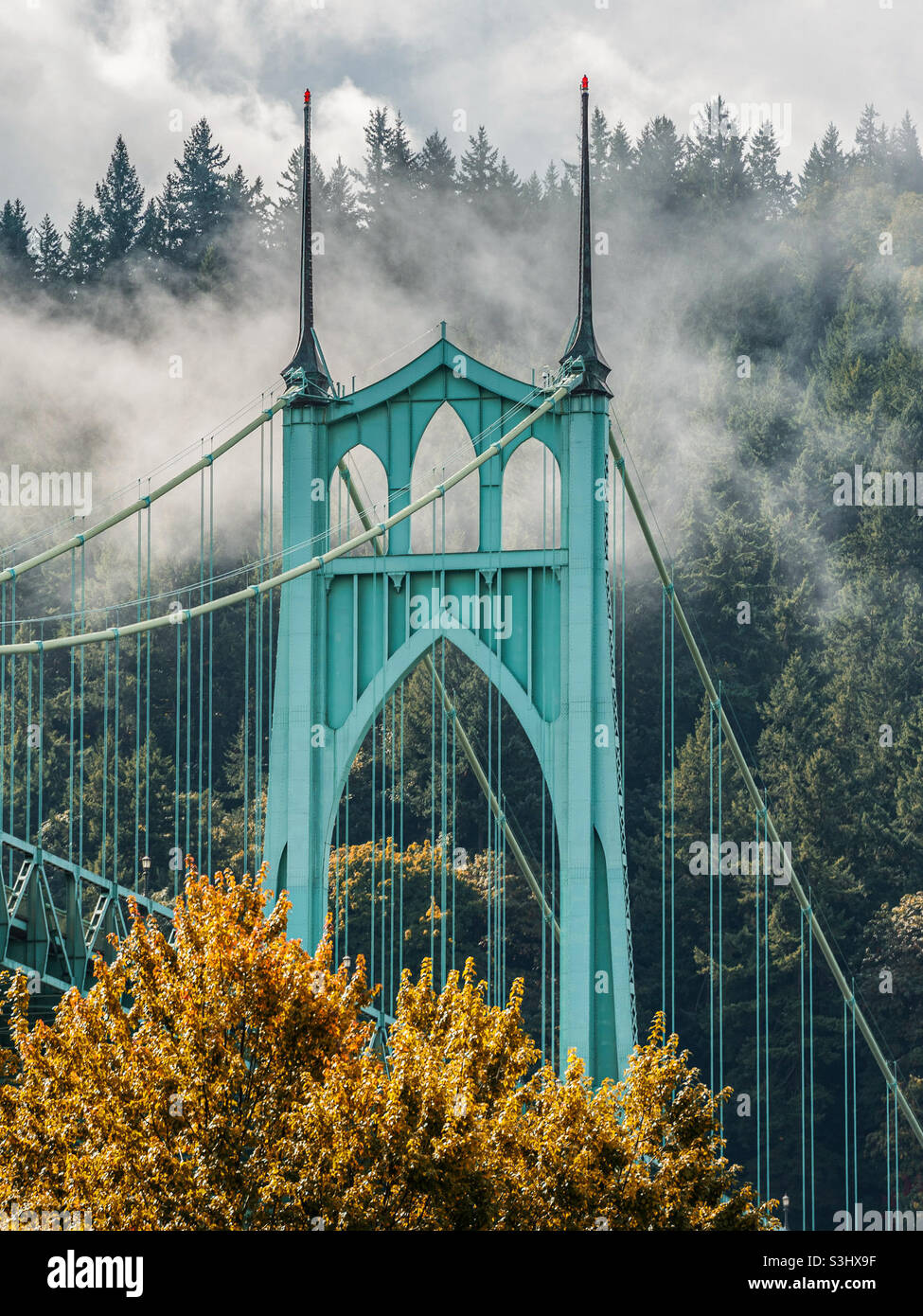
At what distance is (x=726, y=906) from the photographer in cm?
4928

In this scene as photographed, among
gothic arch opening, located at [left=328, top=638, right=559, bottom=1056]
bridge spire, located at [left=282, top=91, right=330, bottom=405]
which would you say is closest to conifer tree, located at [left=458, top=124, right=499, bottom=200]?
gothic arch opening, located at [left=328, top=638, right=559, bottom=1056]

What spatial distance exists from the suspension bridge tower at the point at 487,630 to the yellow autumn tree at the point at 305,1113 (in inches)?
146

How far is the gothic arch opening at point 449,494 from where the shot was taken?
5716cm

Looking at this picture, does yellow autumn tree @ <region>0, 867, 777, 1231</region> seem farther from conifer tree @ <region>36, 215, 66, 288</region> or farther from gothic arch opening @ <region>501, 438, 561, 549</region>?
conifer tree @ <region>36, 215, 66, 288</region>

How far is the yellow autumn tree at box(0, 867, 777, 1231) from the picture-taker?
622 inches

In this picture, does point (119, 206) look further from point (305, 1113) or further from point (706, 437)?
point (305, 1113)

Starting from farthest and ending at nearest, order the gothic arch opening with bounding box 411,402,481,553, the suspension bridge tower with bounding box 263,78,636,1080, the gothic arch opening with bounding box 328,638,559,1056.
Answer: the gothic arch opening with bounding box 411,402,481,553, the gothic arch opening with bounding box 328,638,559,1056, the suspension bridge tower with bounding box 263,78,636,1080

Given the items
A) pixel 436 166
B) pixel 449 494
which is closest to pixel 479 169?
pixel 436 166

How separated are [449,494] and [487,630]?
38651mm

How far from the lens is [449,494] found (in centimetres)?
6162

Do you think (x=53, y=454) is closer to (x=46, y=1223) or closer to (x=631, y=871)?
(x=631, y=871)

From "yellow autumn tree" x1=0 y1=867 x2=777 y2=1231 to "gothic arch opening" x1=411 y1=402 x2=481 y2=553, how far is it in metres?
35.8

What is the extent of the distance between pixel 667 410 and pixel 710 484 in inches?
170
